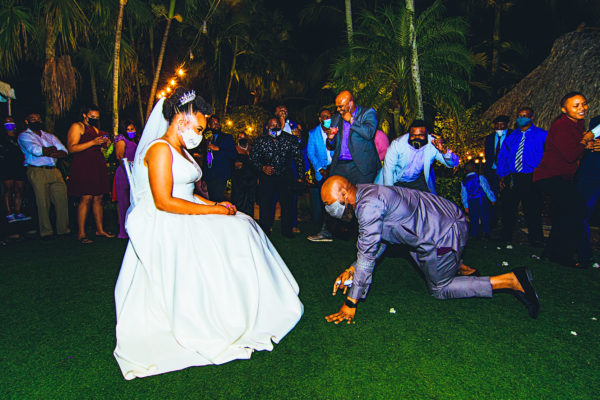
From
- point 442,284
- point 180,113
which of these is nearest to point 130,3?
point 180,113

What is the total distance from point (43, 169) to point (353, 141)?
17.9 feet

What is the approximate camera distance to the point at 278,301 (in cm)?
306

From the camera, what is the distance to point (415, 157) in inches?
195

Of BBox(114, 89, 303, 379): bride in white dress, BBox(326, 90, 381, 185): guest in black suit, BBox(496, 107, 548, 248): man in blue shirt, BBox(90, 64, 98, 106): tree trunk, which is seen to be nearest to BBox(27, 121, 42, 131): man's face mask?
BBox(114, 89, 303, 379): bride in white dress

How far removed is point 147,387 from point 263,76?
20.6 m

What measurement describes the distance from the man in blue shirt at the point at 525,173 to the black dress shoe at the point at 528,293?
274 cm

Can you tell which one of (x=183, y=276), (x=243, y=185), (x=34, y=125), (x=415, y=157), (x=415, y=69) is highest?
(x=415, y=69)

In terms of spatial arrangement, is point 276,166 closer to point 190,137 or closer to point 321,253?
point 321,253

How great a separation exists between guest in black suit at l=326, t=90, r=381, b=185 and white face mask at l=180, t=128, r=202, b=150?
267cm

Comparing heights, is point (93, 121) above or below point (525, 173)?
above

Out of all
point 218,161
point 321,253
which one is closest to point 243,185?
point 218,161

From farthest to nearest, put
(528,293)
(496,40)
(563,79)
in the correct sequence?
(496,40), (563,79), (528,293)

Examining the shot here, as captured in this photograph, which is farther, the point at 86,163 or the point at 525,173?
the point at 86,163

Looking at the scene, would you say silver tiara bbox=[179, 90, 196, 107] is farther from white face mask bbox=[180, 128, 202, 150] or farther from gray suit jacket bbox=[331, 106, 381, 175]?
gray suit jacket bbox=[331, 106, 381, 175]
